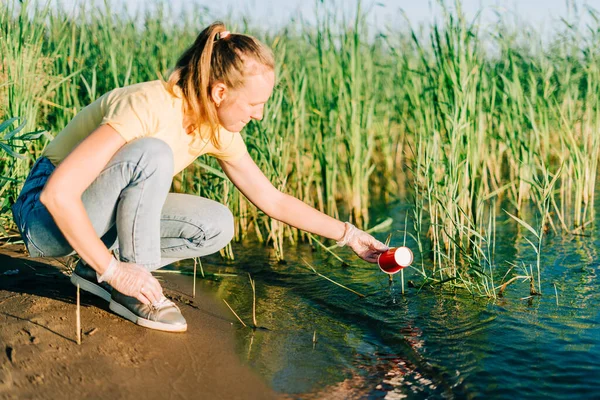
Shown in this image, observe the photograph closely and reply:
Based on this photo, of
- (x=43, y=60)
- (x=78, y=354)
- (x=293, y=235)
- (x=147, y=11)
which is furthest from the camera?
(x=147, y=11)

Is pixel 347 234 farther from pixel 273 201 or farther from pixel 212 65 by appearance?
pixel 212 65

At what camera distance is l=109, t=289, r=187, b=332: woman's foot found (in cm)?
255

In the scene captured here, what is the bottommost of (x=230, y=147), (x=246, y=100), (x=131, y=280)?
(x=131, y=280)

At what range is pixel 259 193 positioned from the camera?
2.95 metres

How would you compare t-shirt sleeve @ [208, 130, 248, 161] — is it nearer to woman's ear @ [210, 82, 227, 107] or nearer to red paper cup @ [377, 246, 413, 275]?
woman's ear @ [210, 82, 227, 107]

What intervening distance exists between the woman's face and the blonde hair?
25 millimetres

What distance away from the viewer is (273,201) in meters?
2.95

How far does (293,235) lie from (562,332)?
81.1 inches

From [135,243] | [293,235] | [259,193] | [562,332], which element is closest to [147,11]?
[293,235]

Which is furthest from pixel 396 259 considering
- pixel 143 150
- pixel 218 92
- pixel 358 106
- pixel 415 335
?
pixel 358 106

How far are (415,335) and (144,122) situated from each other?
1350 mm

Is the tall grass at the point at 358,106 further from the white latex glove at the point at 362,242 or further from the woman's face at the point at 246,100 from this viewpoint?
the woman's face at the point at 246,100

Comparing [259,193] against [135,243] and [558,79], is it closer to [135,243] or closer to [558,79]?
[135,243]

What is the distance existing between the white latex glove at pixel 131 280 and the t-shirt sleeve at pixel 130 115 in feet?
1.50
